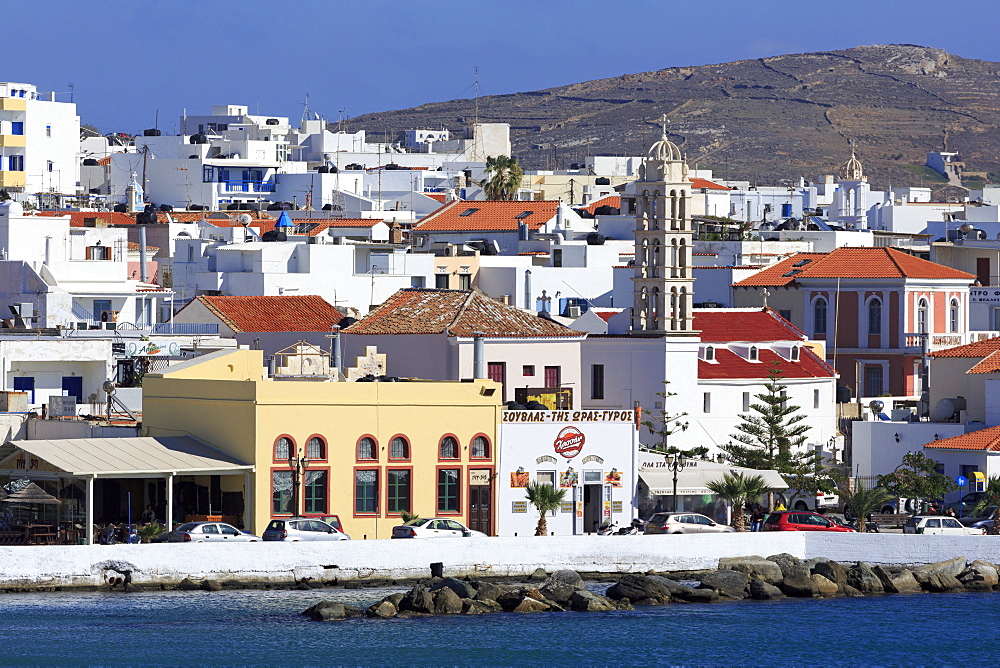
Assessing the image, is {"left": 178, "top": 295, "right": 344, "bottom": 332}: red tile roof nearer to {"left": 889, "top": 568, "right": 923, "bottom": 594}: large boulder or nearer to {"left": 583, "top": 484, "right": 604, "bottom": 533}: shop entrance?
{"left": 583, "top": 484, "right": 604, "bottom": 533}: shop entrance

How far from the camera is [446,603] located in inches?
1773

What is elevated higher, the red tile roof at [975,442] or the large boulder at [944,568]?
the red tile roof at [975,442]

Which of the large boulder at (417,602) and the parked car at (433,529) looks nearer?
the large boulder at (417,602)

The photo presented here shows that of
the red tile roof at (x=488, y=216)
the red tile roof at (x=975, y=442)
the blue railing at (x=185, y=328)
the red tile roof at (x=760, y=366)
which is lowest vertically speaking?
the red tile roof at (x=975, y=442)

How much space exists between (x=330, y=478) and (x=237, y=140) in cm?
8951

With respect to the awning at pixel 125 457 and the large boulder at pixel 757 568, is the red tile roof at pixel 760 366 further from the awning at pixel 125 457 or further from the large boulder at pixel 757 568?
the awning at pixel 125 457

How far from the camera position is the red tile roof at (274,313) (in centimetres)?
7131

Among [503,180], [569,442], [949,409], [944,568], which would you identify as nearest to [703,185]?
[503,180]

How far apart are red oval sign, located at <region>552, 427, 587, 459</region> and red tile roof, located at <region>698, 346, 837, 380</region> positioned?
52.6 feet

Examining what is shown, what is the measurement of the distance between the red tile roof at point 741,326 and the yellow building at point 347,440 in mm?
20163

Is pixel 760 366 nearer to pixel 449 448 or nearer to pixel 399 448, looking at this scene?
pixel 449 448

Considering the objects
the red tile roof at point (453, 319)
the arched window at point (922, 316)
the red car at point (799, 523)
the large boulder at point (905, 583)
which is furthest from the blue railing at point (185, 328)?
the arched window at point (922, 316)

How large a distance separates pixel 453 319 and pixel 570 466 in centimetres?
1021

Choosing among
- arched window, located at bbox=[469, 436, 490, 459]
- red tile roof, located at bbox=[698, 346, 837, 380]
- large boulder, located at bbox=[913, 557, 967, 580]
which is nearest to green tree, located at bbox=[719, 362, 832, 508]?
red tile roof, located at bbox=[698, 346, 837, 380]
